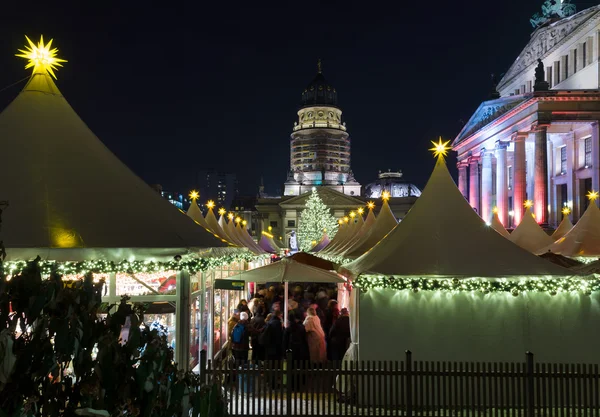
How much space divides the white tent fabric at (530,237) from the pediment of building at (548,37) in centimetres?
2213

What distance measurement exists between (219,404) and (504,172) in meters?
44.9

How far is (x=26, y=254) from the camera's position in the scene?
25.2ft

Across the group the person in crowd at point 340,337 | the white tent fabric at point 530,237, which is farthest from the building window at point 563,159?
the person in crowd at point 340,337

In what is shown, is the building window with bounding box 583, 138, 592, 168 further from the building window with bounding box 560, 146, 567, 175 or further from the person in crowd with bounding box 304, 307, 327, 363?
the person in crowd with bounding box 304, 307, 327, 363

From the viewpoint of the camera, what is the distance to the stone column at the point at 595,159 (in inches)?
1388

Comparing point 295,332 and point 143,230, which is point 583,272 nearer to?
point 295,332

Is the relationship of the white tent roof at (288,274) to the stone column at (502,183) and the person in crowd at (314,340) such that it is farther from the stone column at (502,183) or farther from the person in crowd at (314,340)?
the stone column at (502,183)

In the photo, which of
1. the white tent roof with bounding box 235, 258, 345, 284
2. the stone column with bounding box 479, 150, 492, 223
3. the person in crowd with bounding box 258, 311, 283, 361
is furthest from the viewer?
the stone column with bounding box 479, 150, 492, 223

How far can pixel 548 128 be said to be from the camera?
40.0 m

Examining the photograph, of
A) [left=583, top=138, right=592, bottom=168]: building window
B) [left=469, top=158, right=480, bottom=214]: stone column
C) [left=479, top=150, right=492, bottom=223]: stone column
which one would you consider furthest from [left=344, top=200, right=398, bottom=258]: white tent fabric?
[left=469, top=158, right=480, bottom=214]: stone column

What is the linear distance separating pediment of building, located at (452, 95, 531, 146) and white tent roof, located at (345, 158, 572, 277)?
97.2 ft

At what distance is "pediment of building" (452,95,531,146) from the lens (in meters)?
39.8

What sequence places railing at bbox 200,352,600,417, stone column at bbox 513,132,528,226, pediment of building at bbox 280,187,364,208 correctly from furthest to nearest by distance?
pediment of building at bbox 280,187,364,208 → stone column at bbox 513,132,528,226 → railing at bbox 200,352,600,417

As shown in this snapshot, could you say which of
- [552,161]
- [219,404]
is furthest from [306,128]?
[219,404]
